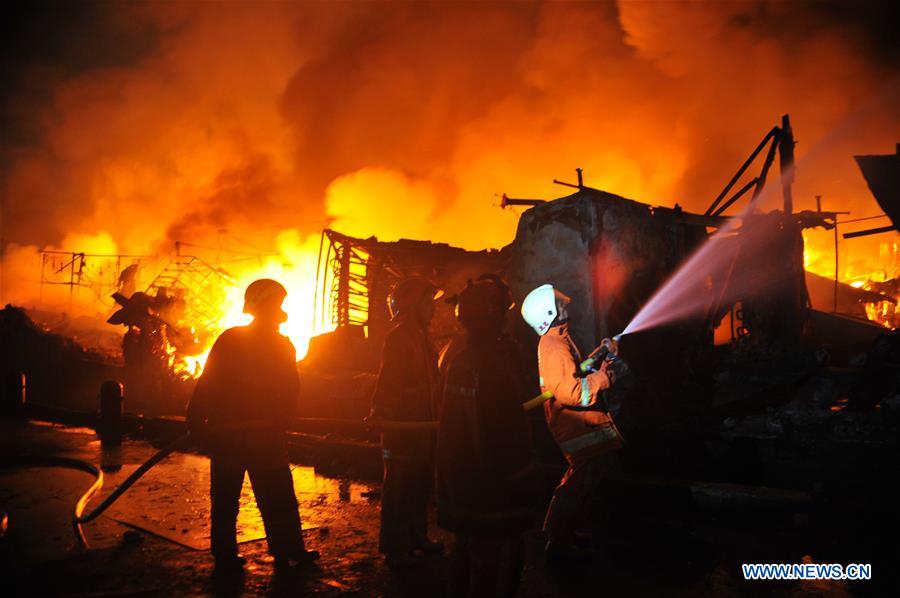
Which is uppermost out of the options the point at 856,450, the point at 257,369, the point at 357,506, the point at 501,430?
the point at 257,369

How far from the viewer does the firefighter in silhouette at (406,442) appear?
4242 millimetres

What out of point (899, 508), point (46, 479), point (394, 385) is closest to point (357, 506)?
point (394, 385)

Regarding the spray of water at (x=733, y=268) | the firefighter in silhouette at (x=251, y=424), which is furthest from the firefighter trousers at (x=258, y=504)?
the spray of water at (x=733, y=268)

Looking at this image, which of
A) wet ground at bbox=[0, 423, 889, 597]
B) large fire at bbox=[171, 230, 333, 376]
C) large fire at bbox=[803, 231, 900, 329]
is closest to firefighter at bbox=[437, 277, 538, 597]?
wet ground at bbox=[0, 423, 889, 597]

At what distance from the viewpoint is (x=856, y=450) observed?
6.41 metres

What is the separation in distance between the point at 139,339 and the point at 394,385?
811 inches

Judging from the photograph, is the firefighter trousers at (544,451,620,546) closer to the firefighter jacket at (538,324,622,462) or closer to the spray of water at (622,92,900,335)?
the firefighter jacket at (538,324,622,462)

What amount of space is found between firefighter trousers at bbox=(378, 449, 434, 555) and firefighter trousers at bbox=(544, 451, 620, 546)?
1.05m

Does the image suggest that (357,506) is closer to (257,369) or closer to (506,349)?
(257,369)

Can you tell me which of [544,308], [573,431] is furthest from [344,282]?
[573,431]

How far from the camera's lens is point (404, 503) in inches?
169

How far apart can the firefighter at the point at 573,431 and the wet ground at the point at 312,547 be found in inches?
11.8

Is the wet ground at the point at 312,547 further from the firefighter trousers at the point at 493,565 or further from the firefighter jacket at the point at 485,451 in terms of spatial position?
the firefighter jacket at the point at 485,451

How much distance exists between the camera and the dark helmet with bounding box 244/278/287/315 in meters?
4.20
